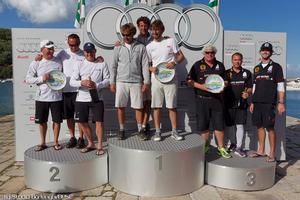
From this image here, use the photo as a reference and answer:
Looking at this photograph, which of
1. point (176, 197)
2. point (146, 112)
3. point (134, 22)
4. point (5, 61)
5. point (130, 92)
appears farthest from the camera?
point (5, 61)

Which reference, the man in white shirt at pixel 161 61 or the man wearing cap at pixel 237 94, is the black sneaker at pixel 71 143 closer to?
the man in white shirt at pixel 161 61

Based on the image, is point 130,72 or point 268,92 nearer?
point 130,72

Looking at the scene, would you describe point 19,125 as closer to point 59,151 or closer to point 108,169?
point 59,151

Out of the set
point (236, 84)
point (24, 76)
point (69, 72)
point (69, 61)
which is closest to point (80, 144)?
point (69, 72)

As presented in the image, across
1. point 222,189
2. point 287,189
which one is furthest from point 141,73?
point 287,189

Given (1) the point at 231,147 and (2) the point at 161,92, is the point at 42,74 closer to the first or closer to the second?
(2) the point at 161,92

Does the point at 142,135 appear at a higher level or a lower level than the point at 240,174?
higher

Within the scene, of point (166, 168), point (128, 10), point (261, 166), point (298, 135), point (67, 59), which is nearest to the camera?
point (166, 168)

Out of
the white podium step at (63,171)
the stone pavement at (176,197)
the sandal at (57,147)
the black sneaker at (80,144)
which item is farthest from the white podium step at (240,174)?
the sandal at (57,147)

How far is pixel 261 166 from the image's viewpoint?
4355 millimetres

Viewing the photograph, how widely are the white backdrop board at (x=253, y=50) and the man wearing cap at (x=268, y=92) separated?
1.04m

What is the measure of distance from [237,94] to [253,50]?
1.28 m

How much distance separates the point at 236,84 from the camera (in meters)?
5.01

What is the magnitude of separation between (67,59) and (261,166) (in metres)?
3.14
